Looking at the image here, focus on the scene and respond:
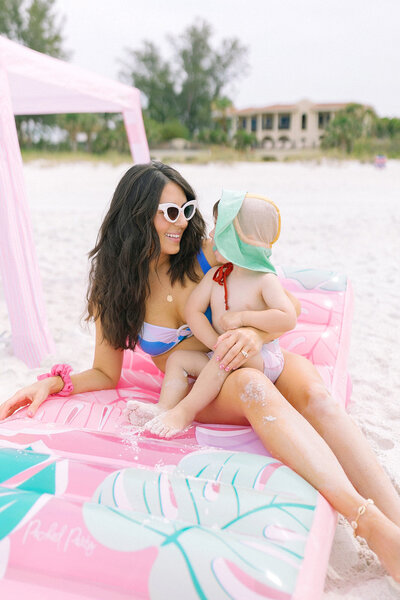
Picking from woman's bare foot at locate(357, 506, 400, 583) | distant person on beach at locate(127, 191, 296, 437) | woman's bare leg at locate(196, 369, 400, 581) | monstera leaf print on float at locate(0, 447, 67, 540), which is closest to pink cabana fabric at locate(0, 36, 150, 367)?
distant person on beach at locate(127, 191, 296, 437)

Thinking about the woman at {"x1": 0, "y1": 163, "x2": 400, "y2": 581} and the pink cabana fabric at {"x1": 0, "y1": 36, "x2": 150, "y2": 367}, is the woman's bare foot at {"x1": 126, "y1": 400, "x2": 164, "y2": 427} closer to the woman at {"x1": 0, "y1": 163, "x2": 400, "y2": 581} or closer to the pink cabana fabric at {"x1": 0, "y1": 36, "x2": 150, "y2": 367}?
the woman at {"x1": 0, "y1": 163, "x2": 400, "y2": 581}

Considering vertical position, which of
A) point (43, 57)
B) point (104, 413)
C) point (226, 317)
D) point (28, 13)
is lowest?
point (104, 413)

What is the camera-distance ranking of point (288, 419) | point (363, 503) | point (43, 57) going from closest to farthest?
1. point (363, 503)
2. point (288, 419)
3. point (43, 57)

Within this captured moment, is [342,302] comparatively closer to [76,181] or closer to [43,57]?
[43,57]

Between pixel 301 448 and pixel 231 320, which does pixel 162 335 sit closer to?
pixel 231 320

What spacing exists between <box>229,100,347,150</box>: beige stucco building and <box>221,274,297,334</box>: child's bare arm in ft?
109

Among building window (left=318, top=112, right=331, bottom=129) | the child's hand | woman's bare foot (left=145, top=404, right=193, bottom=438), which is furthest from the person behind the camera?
building window (left=318, top=112, right=331, bottom=129)

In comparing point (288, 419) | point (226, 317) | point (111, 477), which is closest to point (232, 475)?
point (288, 419)

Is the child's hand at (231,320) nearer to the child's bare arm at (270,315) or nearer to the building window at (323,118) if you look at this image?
the child's bare arm at (270,315)

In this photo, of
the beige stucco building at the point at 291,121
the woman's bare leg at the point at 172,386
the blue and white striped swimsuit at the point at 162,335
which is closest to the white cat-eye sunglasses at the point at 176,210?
the blue and white striped swimsuit at the point at 162,335

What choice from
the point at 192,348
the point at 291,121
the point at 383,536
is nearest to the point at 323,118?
the point at 291,121

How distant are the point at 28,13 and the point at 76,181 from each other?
15.5 m

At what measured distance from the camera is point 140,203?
216cm

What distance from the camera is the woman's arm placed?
2.23m
